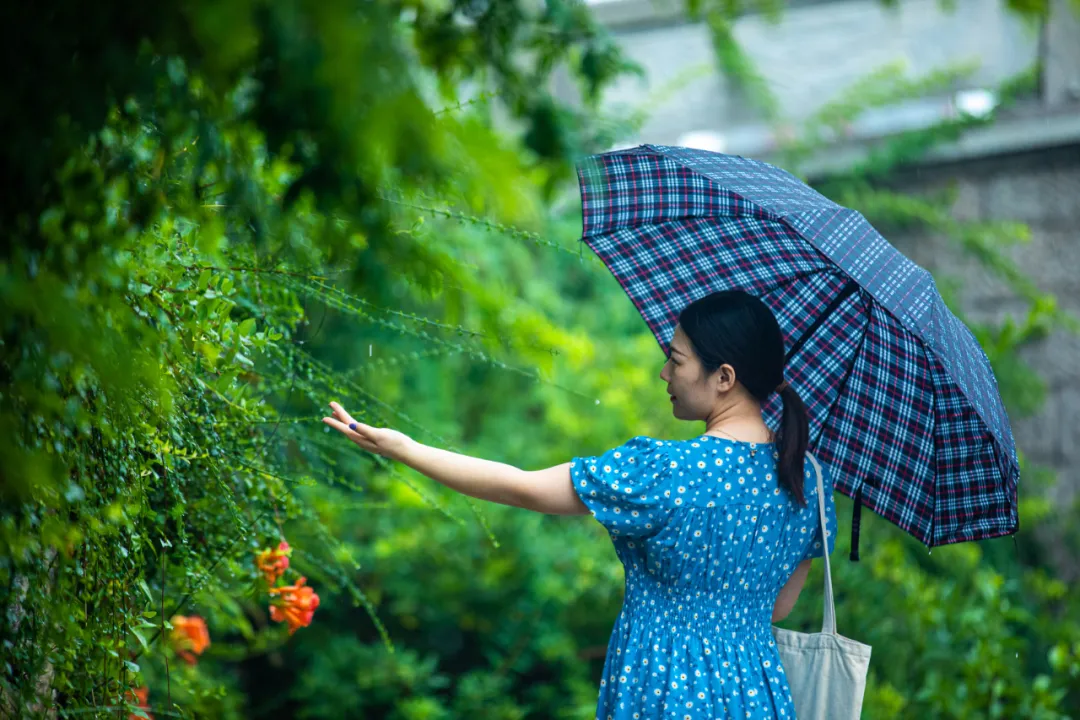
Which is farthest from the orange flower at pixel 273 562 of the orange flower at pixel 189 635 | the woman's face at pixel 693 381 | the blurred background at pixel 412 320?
the woman's face at pixel 693 381

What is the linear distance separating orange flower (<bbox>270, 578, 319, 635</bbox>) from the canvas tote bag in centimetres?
91

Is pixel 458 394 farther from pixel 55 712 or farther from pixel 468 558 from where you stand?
pixel 55 712

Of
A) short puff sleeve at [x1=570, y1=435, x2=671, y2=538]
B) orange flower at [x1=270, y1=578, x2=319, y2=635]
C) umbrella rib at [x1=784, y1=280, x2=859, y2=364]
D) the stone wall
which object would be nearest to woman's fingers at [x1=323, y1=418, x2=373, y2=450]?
short puff sleeve at [x1=570, y1=435, x2=671, y2=538]

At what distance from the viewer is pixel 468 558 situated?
4074 mm

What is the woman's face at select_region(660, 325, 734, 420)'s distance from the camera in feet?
5.89

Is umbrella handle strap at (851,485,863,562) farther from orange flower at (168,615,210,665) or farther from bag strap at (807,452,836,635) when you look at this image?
orange flower at (168,615,210,665)

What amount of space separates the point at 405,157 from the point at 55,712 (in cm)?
110

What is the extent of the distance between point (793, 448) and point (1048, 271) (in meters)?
3.19

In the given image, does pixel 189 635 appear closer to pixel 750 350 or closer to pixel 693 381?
pixel 693 381

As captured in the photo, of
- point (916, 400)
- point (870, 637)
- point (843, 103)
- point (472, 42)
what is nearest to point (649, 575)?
point (916, 400)

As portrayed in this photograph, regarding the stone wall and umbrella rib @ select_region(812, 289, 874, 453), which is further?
the stone wall

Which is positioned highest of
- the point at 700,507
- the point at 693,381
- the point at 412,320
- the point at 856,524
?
the point at 412,320

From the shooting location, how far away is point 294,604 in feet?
6.57

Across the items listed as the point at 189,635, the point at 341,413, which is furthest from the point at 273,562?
the point at 341,413
